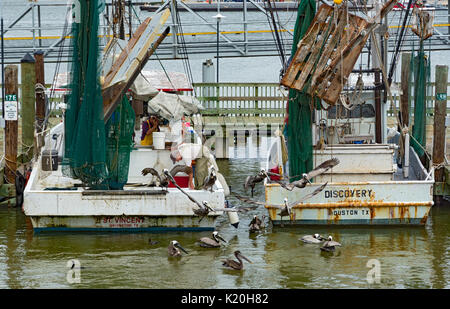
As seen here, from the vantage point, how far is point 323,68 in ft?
70.1

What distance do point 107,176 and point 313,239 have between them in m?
4.69

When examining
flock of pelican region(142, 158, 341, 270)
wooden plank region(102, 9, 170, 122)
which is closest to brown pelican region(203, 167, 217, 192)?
flock of pelican region(142, 158, 341, 270)

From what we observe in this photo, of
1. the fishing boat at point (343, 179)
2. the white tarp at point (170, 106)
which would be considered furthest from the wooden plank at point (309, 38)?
the white tarp at point (170, 106)

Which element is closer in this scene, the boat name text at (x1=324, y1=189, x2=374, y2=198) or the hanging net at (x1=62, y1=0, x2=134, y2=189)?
the hanging net at (x1=62, y1=0, x2=134, y2=189)

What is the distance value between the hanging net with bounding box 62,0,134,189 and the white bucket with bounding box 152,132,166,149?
215 cm

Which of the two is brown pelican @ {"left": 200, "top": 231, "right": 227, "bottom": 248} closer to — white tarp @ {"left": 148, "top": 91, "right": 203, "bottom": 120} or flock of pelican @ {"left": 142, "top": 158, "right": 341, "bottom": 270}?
flock of pelican @ {"left": 142, "top": 158, "right": 341, "bottom": 270}

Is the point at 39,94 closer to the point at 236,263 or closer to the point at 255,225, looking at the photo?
the point at 255,225

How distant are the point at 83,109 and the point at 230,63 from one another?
2527 inches

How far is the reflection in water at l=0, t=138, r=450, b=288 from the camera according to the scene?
17.8 metres

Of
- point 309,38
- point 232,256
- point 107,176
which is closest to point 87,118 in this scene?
point 107,176

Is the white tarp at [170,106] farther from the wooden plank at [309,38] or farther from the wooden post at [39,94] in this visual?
the wooden plank at [309,38]

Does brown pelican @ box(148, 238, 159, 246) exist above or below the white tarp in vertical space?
below
